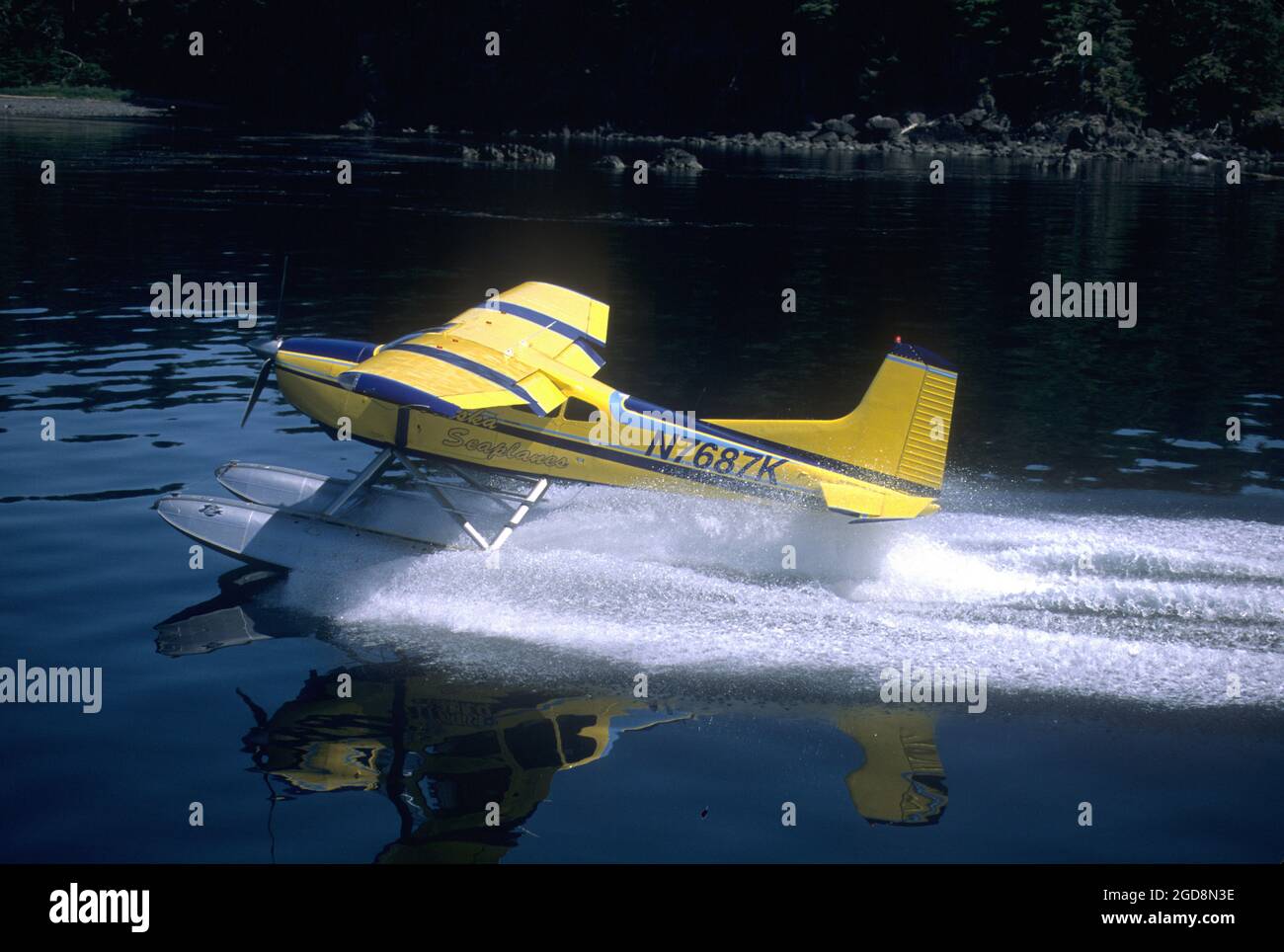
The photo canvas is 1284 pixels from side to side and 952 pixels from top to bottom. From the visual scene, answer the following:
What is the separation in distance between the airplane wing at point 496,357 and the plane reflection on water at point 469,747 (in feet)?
9.69

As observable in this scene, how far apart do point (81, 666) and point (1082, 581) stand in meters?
10.4

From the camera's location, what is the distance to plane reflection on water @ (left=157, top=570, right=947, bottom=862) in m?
10.3

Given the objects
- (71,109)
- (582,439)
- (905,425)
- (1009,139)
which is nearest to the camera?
(905,425)

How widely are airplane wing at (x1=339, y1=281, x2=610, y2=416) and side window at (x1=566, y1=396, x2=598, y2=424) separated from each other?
0.69ft

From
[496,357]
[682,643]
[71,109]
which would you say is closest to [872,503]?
[682,643]

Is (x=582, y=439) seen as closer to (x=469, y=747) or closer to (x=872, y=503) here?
(x=872, y=503)

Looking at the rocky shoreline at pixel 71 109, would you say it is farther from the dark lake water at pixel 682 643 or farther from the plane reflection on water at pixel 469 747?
the plane reflection on water at pixel 469 747

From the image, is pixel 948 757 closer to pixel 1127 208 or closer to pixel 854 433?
pixel 854 433

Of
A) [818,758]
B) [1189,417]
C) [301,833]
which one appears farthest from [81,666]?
[1189,417]

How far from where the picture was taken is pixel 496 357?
15.3m

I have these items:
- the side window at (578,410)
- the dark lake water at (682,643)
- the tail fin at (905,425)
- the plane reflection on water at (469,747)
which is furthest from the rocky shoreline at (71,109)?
the plane reflection on water at (469,747)

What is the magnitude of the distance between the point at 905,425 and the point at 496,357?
4853 millimetres

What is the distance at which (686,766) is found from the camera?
1111cm
